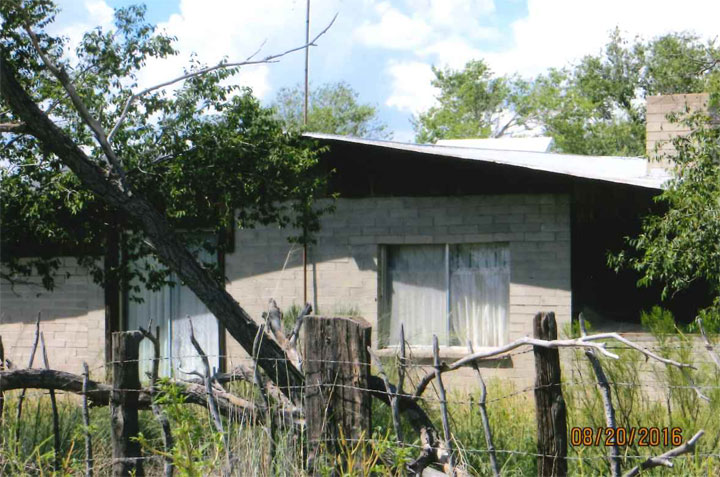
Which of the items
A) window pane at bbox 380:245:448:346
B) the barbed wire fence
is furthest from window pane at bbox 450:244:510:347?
the barbed wire fence

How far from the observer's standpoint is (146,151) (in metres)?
9.20

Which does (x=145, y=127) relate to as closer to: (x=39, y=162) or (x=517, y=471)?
(x=39, y=162)

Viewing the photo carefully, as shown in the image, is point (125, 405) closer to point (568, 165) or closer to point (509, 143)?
point (568, 165)

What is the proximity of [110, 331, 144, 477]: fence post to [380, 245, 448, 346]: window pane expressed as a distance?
514 centimetres

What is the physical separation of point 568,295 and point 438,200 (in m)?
1.95

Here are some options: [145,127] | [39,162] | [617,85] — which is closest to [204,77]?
[145,127]

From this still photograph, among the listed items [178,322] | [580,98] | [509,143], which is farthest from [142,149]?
[580,98]

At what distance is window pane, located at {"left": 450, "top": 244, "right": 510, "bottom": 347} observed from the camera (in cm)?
999

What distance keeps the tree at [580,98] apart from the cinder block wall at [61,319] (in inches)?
777

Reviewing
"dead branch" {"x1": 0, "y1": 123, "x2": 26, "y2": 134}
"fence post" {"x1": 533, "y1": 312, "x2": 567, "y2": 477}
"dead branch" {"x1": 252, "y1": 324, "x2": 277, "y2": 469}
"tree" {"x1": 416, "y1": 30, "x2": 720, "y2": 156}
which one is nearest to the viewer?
"fence post" {"x1": 533, "y1": 312, "x2": 567, "y2": 477}

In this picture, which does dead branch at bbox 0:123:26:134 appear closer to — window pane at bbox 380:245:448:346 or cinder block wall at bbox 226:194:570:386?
cinder block wall at bbox 226:194:570:386

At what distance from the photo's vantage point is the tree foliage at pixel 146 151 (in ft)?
29.5

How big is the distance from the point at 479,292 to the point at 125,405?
565 cm

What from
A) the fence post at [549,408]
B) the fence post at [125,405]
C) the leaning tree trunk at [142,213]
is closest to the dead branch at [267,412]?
the leaning tree trunk at [142,213]
